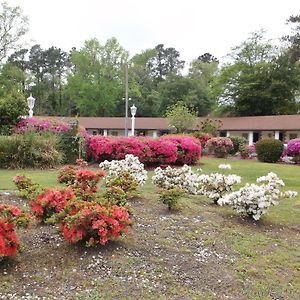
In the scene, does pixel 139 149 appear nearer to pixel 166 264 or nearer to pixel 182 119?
pixel 166 264

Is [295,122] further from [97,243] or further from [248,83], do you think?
[97,243]

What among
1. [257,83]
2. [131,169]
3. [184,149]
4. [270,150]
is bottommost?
[270,150]

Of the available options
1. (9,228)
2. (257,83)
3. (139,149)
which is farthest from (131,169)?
(257,83)

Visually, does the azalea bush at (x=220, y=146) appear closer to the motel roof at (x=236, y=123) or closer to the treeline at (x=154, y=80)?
the motel roof at (x=236, y=123)

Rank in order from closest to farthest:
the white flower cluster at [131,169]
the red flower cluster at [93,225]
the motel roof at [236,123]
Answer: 1. the red flower cluster at [93,225]
2. the white flower cluster at [131,169]
3. the motel roof at [236,123]

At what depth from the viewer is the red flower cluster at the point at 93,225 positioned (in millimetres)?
4328

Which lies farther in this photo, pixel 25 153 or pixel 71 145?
pixel 71 145

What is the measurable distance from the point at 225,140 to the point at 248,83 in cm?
1996

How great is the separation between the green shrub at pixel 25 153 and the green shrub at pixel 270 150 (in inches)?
449

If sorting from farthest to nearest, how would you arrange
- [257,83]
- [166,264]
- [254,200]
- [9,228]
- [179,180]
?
1. [257,83]
2. [179,180]
3. [254,200]
4. [166,264]
5. [9,228]

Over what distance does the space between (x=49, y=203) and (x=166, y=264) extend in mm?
1776

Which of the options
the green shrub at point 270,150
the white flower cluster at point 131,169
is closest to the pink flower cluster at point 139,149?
the white flower cluster at point 131,169

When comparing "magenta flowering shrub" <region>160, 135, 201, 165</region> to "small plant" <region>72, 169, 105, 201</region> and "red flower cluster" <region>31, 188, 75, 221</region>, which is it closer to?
"small plant" <region>72, 169, 105, 201</region>

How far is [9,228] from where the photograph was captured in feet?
13.3
